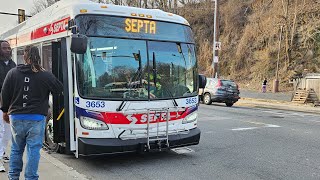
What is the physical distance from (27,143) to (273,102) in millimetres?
21633

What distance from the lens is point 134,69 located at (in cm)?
626

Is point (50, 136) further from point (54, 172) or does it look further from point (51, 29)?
point (51, 29)

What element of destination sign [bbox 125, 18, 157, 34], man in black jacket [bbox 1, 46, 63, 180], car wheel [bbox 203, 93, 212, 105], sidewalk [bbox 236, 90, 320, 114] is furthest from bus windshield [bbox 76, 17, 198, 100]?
sidewalk [bbox 236, 90, 320, 114]

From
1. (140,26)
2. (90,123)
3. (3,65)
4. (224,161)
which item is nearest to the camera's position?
(3,65)

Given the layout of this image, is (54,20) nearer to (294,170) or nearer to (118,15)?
(118,15)

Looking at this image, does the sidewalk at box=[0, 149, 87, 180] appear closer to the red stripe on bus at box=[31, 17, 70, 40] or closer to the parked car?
the red stripe on bus at box=[31, 17, 70, 40]

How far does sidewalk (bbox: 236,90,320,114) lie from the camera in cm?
2034

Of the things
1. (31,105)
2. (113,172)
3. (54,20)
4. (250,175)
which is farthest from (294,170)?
(54,20)

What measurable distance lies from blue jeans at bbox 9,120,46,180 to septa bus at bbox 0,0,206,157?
1550mm

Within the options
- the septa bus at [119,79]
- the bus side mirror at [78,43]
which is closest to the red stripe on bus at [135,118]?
the septa bus at [119,79]

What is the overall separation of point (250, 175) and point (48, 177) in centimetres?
322

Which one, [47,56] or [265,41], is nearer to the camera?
[47,56]

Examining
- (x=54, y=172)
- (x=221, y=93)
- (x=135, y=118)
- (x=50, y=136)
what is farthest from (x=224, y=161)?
(x=221, y=93)

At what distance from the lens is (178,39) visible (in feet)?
22.5
